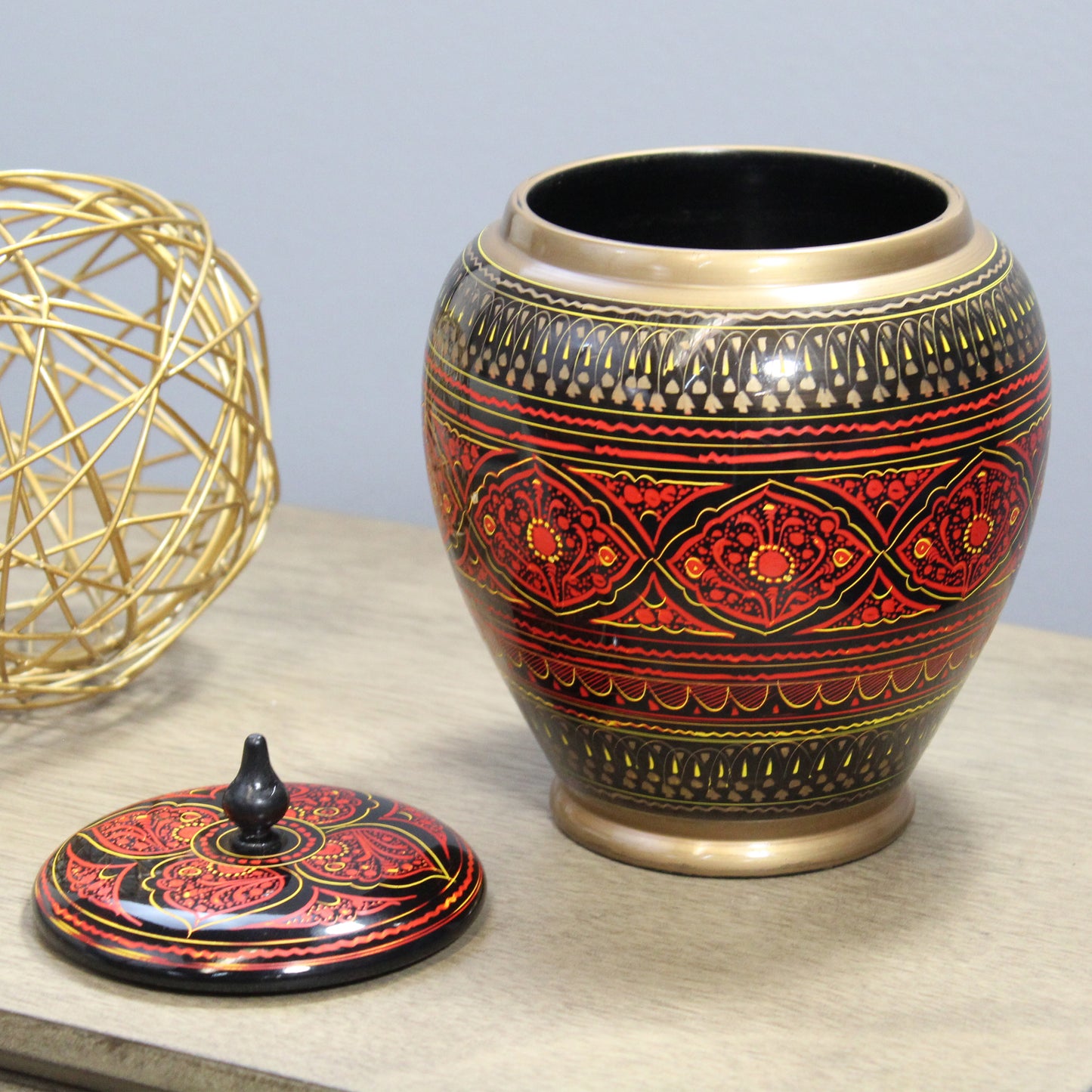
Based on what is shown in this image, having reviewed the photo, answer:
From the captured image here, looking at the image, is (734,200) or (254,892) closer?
(254,892)

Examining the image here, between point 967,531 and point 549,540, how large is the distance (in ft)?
0.52

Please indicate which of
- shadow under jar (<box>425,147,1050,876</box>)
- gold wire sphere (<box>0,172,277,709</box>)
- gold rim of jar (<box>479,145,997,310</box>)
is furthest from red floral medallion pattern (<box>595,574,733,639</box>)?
gold wire sphere (<box>0,172,277,709</box>)

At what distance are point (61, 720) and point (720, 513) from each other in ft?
1.35

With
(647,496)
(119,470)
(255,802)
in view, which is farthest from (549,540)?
(119,470)

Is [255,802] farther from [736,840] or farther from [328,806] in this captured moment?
[736,840]

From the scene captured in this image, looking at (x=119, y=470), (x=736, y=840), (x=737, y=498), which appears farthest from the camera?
(x=119, y=470)

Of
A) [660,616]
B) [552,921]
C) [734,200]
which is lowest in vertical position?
[552,921]

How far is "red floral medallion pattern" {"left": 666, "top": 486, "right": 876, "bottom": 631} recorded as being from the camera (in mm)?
637

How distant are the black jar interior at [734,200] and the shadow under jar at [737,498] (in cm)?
4

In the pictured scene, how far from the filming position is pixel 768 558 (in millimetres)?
644

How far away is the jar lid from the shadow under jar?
0.09 meters

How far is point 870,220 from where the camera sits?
31.8 inches

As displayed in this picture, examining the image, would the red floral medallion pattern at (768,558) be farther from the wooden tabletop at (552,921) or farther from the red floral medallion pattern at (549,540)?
the wooden tabletop at (552,921)

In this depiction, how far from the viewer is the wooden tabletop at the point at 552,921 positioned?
62 centimetres
